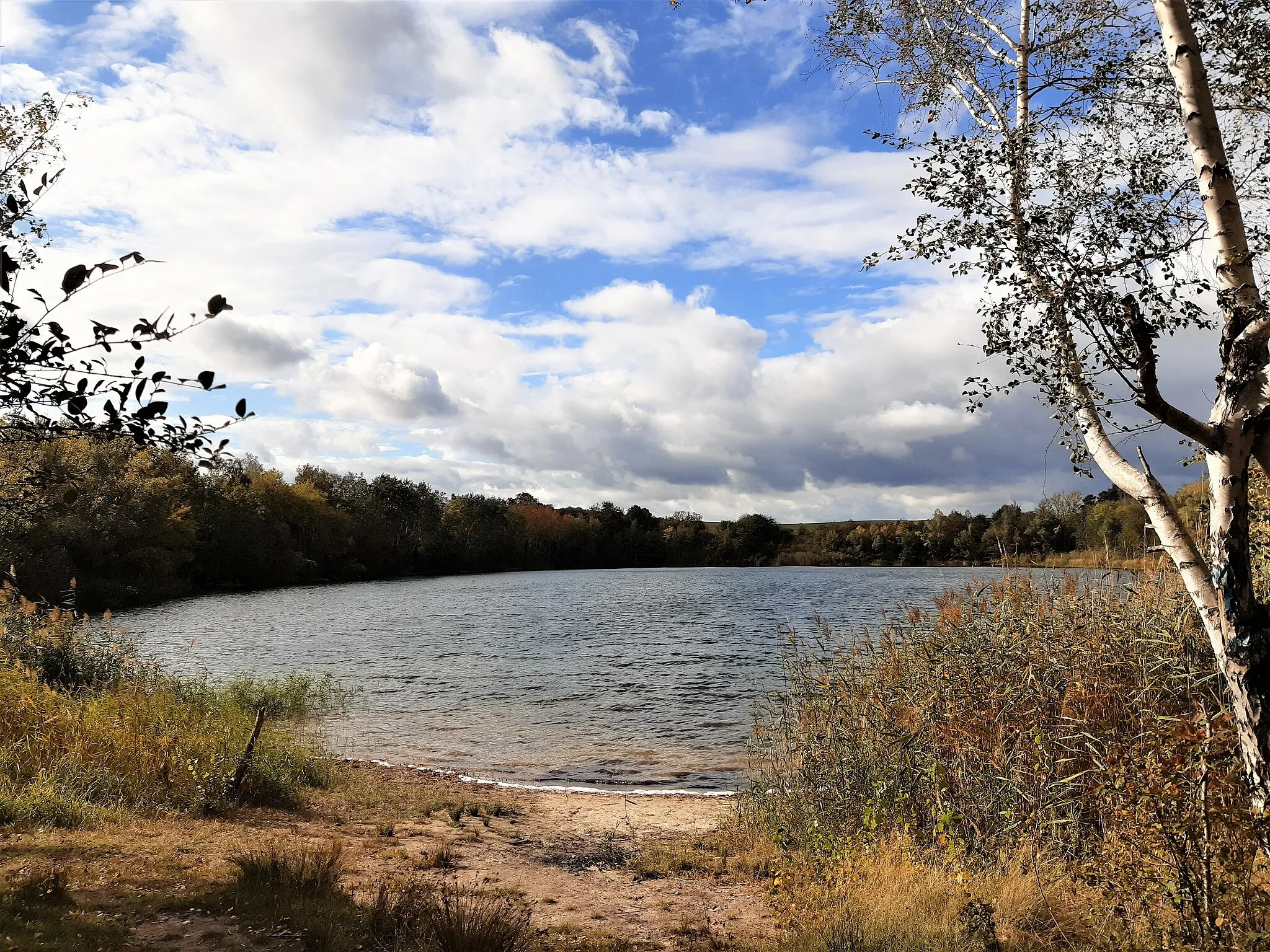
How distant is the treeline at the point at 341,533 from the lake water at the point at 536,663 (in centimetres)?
316

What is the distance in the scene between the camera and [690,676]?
2447cm

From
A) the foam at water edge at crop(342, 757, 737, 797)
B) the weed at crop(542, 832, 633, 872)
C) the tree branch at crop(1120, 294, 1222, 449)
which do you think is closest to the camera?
the tree branch at crop(1120, 294, 1222, 449)

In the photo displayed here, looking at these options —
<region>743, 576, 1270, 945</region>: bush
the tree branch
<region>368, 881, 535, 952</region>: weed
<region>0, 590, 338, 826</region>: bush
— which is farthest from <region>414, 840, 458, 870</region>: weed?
the tree branch

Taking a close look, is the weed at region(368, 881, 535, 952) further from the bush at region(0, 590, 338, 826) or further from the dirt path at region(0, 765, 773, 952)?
the bush at region(0, 590, 338, 826)

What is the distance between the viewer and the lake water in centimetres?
1606

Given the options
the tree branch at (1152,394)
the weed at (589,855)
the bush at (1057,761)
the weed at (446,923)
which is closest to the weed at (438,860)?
the weed at (589,855)

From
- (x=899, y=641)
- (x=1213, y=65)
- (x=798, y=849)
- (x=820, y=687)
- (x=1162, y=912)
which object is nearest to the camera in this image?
(x=1162, y=912)

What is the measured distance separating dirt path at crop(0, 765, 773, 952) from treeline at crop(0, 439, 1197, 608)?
2.96 meters

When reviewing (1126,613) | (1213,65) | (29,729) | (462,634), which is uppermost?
(1213,65)

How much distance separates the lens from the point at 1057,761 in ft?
23.4

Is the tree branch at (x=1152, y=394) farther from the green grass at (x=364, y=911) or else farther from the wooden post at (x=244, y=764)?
the wooden post at (x=244, y=764)

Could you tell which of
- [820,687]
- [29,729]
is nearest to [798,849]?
[820,687]

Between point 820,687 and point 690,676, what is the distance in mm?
14316

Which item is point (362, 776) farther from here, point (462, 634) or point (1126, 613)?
point (462, 634)
